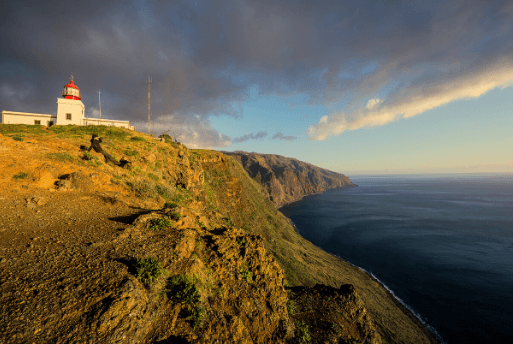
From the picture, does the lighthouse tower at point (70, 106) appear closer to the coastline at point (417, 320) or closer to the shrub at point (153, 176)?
the shrub at point (153, 176)

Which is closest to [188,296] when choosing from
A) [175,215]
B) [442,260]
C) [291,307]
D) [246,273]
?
[246,273]

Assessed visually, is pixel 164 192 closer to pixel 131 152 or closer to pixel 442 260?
pixel 131 152

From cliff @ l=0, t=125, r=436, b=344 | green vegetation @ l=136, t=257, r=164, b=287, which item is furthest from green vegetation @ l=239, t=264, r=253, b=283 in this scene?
green vegetation @ l=136, t=257, r=164, b=287

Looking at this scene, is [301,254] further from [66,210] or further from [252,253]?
[66,210]

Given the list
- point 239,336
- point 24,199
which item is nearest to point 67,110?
point 24,199

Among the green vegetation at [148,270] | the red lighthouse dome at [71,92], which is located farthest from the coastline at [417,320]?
the red lighthouse dome at [71,92]
